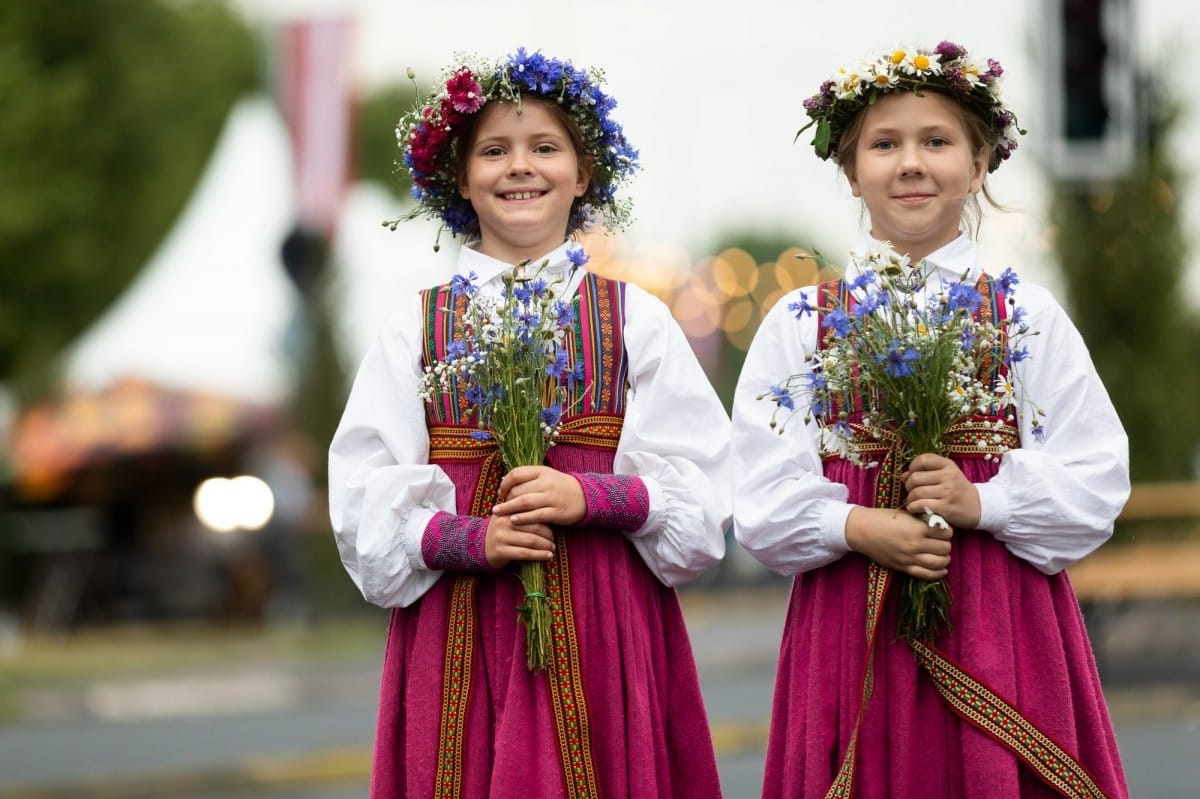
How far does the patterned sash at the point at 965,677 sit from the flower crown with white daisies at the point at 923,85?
421 millimetres

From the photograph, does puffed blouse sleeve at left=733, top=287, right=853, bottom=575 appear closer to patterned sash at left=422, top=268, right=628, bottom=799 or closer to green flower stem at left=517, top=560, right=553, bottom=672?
patterned sash at left=422, top=268, right=628, bottom=799

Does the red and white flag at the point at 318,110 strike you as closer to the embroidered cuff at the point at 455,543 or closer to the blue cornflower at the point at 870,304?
the embroidered cuff at the point at 455,543

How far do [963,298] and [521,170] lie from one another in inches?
40.8

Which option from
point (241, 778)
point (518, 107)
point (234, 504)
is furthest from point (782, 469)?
point (234, 504)

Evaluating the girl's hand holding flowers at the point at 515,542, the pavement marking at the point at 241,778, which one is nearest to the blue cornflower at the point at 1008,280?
the girl's hand holding flowers at the point at 515,542

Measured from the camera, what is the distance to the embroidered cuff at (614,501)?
429cm

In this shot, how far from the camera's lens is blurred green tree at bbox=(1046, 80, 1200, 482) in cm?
1281

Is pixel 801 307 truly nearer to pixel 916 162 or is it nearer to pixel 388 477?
pixel 916 162

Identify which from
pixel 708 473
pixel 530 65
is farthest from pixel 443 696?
pixel 530 65

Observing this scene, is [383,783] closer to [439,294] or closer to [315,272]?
[439,294]

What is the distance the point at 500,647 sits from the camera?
4379mm

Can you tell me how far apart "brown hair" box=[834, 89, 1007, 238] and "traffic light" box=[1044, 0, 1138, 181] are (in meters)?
5.62

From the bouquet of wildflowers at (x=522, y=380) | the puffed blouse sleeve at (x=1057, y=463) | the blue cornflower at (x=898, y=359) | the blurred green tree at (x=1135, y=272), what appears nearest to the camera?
the blue cornflower at (x=898, y=359)

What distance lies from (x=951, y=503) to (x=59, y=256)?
16247 mm
